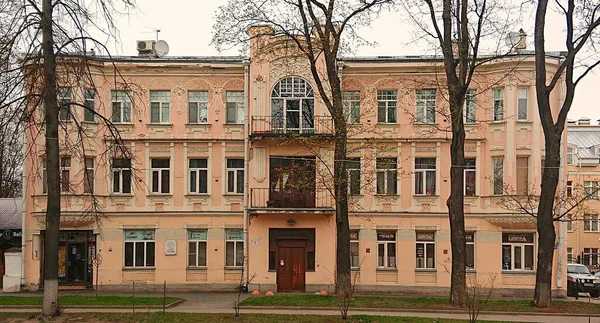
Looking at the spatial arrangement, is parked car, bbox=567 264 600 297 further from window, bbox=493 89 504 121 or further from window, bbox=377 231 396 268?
window, bbox=493 89 504 121

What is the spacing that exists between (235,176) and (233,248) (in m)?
3.57

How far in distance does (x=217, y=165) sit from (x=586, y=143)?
47.0 m

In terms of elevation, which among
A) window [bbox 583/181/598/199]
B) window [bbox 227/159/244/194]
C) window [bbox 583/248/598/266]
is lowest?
window [bbox 583/248/598/266]

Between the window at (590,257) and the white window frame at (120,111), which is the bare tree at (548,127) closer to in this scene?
the white window frame at (120,111)

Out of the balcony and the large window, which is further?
the large window

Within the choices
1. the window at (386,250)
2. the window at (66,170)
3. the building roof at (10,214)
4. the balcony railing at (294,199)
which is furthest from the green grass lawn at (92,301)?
the building roof at (10,214)

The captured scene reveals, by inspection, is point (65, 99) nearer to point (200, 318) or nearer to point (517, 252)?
point (200, 318)

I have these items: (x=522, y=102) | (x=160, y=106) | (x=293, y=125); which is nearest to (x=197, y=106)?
(x=160, y=106)

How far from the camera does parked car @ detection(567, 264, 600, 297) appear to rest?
34625 millimetres

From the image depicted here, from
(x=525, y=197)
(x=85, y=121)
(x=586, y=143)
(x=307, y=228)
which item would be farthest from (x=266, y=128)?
(x=586, y=143)

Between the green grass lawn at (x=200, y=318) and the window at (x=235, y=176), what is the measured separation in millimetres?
12300

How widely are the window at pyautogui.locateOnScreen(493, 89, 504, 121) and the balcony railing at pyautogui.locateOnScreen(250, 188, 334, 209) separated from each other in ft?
29.2

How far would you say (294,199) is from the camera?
31.8 m

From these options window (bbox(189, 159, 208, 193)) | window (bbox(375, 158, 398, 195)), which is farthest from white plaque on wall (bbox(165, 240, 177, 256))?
window (bbox(375, 158, 398, 195))
